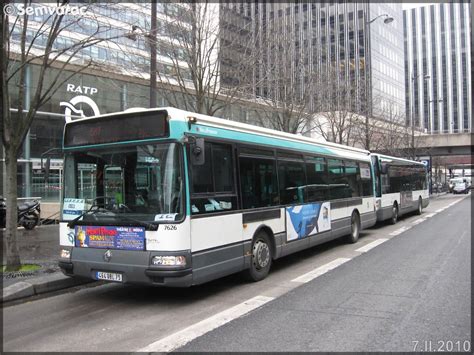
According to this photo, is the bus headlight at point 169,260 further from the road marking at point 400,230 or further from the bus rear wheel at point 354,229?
the road marking at point 400,230

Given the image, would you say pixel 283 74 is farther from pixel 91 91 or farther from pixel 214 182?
pixel 91 91

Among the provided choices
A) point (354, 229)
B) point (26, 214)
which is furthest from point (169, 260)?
point (26, 214)

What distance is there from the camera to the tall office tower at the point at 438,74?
116 feet

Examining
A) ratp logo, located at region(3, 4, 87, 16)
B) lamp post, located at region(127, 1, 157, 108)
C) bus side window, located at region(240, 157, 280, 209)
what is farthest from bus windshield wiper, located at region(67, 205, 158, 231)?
lamp post, located at region(127, 1, 157, 108)

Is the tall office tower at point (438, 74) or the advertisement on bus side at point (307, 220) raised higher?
the tall office tower at point (438, 74)

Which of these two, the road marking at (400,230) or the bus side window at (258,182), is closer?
the bus side window at (258,182)

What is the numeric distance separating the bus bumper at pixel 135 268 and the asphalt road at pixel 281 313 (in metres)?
0.45

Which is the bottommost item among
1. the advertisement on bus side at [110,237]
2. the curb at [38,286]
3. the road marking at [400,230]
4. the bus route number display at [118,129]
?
the road marking at [400,230]

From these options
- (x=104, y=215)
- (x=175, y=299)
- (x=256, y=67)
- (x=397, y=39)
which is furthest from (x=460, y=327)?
(x=397, y=39)

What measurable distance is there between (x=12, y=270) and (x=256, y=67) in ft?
35.8

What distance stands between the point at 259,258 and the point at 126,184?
2.81 m

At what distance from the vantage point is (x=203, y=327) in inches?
215

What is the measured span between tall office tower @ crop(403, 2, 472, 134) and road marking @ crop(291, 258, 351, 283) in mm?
25063

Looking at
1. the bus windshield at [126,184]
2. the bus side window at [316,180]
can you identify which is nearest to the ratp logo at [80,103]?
the bus side window at [316,180]
